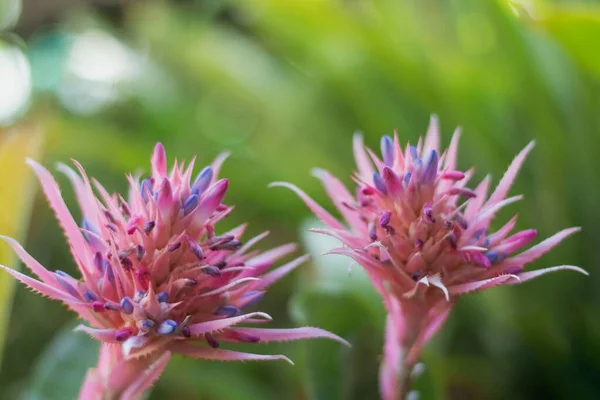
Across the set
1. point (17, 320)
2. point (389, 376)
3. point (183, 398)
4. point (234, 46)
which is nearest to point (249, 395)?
point (183, 398)

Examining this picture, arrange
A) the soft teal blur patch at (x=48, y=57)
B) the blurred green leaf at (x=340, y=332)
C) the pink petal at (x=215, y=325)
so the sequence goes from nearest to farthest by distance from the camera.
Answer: the pink petal at (x=215, y=325)
the blurred green leaf at (x=340, y=332)
the soft teal blur patch at (x=48, y=57)

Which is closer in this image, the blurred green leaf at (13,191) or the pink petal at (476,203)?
the pink petal at (476,203)

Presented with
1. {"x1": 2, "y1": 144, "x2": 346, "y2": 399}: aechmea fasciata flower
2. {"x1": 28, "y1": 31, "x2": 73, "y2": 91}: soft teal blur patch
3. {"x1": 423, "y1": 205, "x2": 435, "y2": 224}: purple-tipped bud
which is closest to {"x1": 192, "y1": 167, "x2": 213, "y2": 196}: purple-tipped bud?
{"x1": 2, "y1": 144, "x2": 346, "y2": 399}: aechmea fasciata flower

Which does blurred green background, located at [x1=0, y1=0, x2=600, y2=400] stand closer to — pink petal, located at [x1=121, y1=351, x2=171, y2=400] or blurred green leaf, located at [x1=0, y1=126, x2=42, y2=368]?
blurred green leaf, located at [x1=0, y1=126, x2=42, y2=368]

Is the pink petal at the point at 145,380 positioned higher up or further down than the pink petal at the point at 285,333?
further down

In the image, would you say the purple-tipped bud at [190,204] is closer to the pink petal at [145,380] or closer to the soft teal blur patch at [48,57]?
the pink petal at [145,380]

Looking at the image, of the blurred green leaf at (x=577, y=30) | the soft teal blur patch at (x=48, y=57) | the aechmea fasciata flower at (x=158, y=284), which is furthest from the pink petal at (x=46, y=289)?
the soft teal blur patch at (x=48, y=57)

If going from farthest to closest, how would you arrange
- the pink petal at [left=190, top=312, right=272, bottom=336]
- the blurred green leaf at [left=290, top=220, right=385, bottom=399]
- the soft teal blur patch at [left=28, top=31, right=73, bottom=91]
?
the soft teal blur patch at [left=28, top=31, right=73, bottom=91] → the blurred green leaf at [left=290, top=220, right=385, bottom=399] → the pink petal at [left=190, top=312, right=272, bottom=336]

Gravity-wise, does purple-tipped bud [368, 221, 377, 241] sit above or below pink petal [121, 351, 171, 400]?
above
